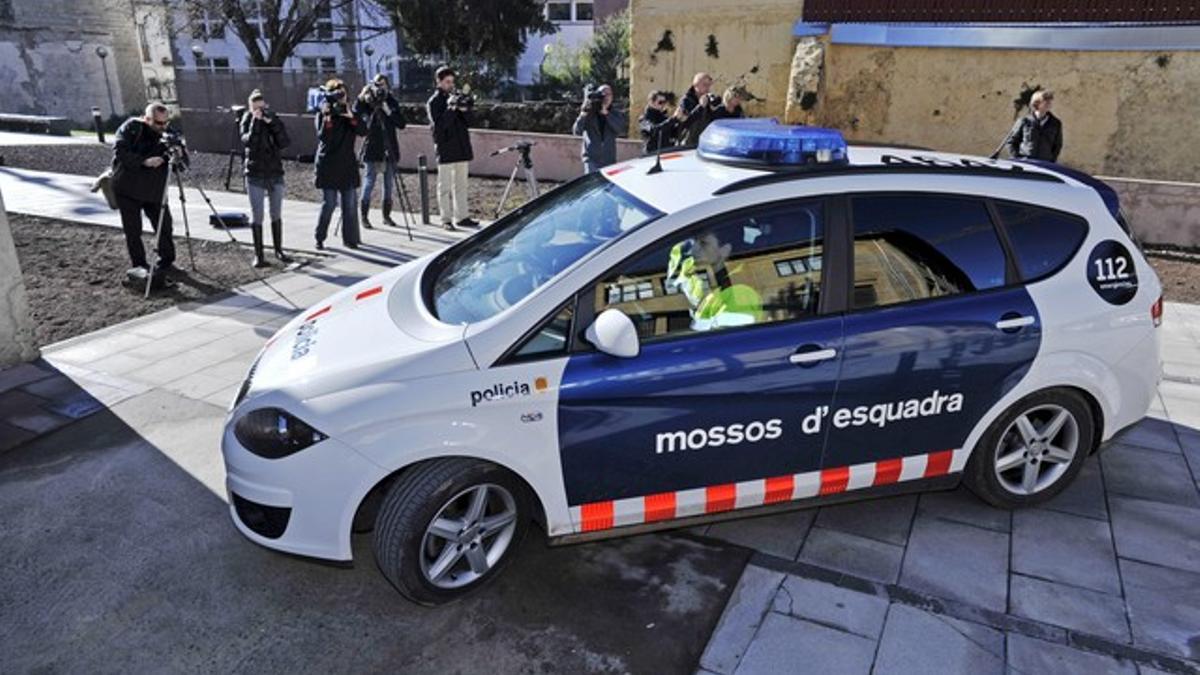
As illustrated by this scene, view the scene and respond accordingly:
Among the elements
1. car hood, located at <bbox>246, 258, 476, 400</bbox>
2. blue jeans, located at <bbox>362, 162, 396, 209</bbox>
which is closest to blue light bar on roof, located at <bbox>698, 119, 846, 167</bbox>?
car hood, located at <bbox>246, 258, 476, 400</bbox>

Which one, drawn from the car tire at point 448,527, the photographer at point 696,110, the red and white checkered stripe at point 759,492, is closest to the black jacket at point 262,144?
the photographer at point 696,110

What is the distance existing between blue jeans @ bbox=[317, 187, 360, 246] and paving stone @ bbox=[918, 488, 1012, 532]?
6868 mm

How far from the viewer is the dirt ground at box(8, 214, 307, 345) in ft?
21.6

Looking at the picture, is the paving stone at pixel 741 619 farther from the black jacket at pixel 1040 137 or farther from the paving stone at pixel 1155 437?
the black jacket at pixel 1040 137

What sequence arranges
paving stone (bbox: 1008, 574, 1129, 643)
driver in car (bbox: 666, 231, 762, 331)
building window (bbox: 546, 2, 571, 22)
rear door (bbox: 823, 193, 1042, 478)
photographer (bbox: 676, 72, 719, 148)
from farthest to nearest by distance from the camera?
building window (bbox: 546, 2, 571, 22) → photographer (bbox: 676, 72, 719, 148) → rear door (bbox: 823, 193, 1042, 478) → driver in car (bbox: 666, 231, 762, 331) → paving stone (bbox: 1008, 574, 1129, 643)

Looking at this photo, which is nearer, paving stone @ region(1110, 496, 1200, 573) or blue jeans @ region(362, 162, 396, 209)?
paving stone @ region(1110, 496, 1200, 573)

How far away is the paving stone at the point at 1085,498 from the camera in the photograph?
3783 mm

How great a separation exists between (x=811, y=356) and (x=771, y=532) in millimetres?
992

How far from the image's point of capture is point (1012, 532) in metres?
3.61

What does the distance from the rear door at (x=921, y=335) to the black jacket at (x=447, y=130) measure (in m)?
7.05

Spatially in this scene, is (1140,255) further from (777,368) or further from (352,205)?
(352,205)

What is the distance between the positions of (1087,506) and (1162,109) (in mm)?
10210

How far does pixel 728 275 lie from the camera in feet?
10.4

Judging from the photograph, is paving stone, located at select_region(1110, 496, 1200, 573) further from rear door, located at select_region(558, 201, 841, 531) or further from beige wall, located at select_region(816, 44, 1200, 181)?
beige wall, located at select_region(816, 44, 1200, 181)
